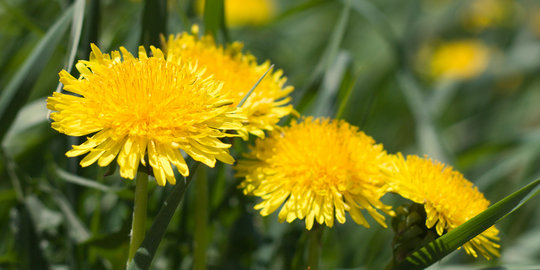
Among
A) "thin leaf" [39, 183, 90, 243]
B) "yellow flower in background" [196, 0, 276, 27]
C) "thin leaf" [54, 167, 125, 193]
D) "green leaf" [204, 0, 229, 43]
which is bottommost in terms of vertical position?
"thin leaf" [39, 183, 90, 243]

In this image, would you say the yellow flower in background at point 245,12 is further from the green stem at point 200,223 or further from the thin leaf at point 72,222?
the green stem at point 200,223

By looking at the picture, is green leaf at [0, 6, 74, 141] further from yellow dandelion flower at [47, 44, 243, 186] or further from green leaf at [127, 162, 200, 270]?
green leaf at [127, 162, 200, 270]

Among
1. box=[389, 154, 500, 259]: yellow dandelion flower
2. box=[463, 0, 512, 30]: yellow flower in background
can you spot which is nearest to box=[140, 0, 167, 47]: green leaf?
box=[389, 154, 500, 259]: yellow dandelion flower

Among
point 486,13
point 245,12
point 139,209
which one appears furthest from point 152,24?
point 486,13

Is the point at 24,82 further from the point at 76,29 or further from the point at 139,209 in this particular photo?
the point at 139,209

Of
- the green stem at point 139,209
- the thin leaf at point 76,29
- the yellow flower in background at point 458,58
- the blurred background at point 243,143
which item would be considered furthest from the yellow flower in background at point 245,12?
the green stem at point 139,209

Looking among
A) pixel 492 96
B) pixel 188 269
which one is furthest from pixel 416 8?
pixel 188 269

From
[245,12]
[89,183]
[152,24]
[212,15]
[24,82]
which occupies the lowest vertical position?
[89,183]
